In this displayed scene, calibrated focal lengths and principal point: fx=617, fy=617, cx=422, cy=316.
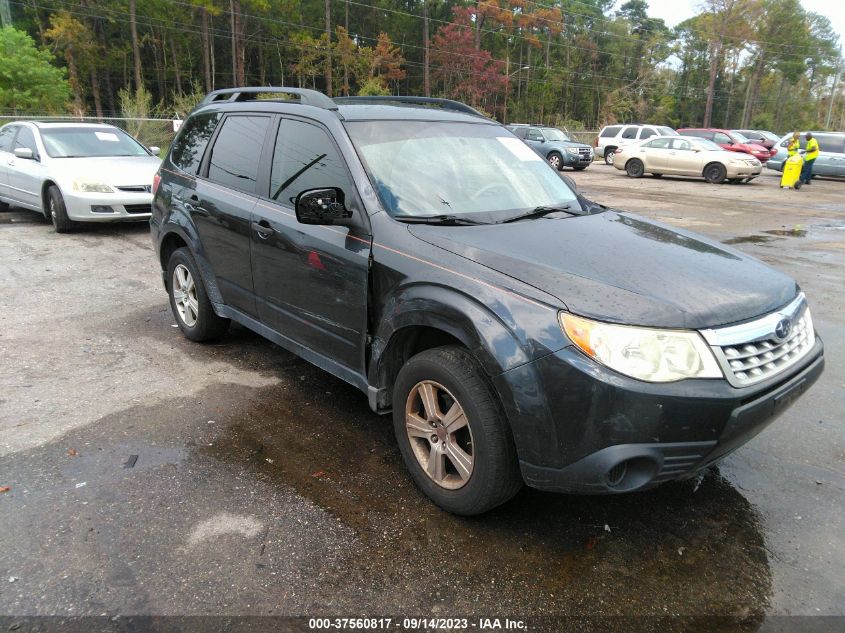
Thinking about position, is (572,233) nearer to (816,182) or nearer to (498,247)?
(498,247)

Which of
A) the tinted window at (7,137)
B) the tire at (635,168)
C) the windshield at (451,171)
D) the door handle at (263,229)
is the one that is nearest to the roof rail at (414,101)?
the windshield at (451,171)

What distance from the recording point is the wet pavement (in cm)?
242

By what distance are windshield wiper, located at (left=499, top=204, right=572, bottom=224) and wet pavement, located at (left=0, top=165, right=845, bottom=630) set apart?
4.77ft

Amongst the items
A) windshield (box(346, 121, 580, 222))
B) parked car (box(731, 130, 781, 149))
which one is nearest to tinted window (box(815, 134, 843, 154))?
parked car (box(731, 130, 781, 149))

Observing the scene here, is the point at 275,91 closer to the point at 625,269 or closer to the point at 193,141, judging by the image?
the point at 193,141

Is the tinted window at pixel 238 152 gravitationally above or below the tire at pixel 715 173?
above

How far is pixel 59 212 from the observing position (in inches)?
367

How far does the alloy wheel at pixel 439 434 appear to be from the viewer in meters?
2.78

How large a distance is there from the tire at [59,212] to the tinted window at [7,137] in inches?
73.4

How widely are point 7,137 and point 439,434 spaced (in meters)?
11.3

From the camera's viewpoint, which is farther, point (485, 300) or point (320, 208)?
point (320, 208)

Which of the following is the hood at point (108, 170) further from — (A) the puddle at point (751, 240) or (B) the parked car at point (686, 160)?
(B) the parked car at point (686, 160)

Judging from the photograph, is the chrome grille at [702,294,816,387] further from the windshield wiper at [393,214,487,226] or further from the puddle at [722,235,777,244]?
the puddle at [722,235,777,244]

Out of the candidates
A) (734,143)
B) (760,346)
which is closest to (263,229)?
(760,346)
